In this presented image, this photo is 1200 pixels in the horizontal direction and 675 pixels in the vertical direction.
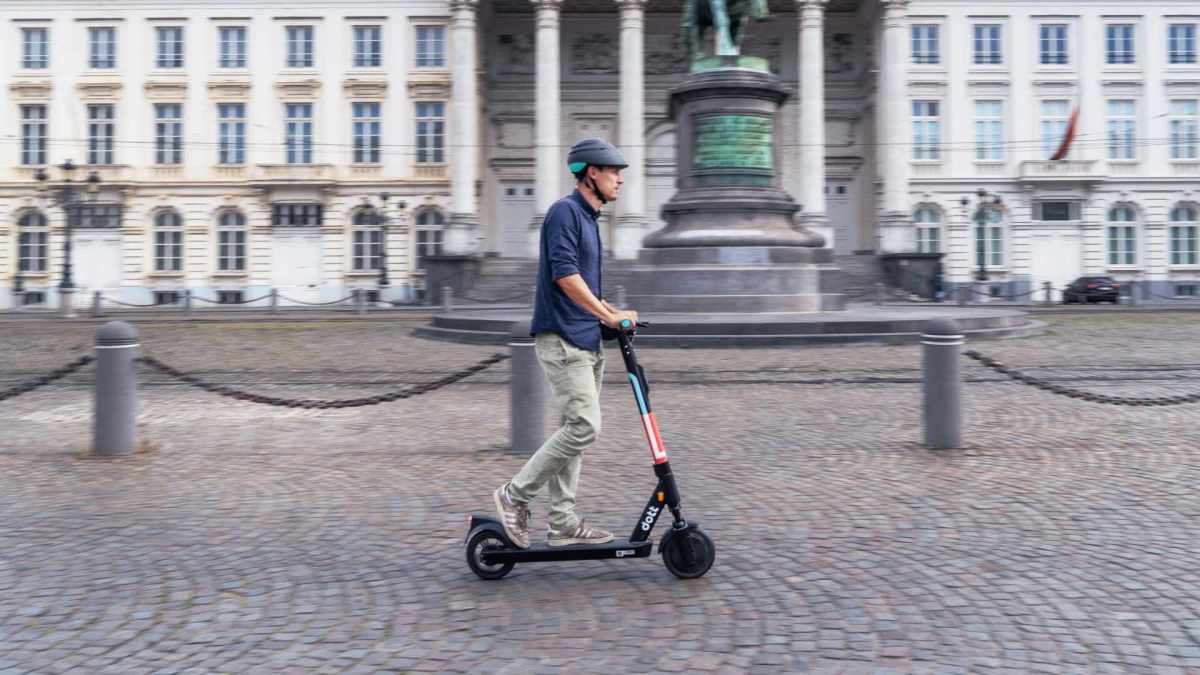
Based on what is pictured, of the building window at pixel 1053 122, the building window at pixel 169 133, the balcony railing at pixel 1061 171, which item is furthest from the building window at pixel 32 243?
the building window at pixel 1053 122

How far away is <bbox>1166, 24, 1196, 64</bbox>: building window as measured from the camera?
49.9 m

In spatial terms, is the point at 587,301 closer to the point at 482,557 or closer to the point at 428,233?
the point at 482,557

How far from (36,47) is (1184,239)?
5786cm

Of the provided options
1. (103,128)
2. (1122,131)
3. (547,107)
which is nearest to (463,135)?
(547,107)

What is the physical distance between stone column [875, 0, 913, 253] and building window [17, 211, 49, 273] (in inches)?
1597

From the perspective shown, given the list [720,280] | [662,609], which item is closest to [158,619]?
[662,609]

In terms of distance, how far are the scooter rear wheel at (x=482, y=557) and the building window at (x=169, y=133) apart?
1984 inches

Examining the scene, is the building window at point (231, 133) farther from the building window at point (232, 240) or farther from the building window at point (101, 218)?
the building window at point (101, 218)

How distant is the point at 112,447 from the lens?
7.69 m

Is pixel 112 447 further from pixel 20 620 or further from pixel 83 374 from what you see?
pixel 83 374

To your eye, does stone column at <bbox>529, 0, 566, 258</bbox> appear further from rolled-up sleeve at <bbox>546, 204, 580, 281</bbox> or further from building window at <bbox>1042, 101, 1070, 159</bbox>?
rolled-up sleeve at <bbox>546, 204, 580, 281</bbox>

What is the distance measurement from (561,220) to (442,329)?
15.2 meters

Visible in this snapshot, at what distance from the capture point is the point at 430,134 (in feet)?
165

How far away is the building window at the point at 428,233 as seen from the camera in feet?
163
